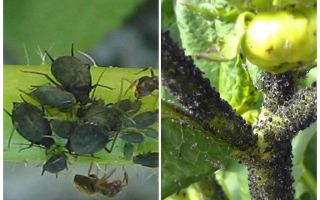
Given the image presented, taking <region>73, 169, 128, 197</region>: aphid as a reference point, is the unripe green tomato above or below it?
above

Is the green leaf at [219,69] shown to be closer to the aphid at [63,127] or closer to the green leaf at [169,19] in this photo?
the green leaf at [169,19]

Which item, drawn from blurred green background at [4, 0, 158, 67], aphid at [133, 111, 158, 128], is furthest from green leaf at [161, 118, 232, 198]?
blurred green background at [4, 0, 158, 67]

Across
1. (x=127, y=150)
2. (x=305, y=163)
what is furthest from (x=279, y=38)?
(x=127, y=150)

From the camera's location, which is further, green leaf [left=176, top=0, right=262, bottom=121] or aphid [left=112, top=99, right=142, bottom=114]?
aphid [left=112, top=99, right=142, bottom=114]

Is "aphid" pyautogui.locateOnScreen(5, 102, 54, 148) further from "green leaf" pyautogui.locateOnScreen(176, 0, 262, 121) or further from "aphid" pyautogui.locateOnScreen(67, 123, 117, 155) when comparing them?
"green leaf" pyautogui.locateOnScreen(176, 0, 262, 121)

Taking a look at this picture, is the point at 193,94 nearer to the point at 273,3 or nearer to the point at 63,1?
the point at 273,3

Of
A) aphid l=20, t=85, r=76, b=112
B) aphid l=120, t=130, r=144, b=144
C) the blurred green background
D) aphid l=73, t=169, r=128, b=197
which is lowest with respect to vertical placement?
aphid l=73, t=169, r=128, b=197
